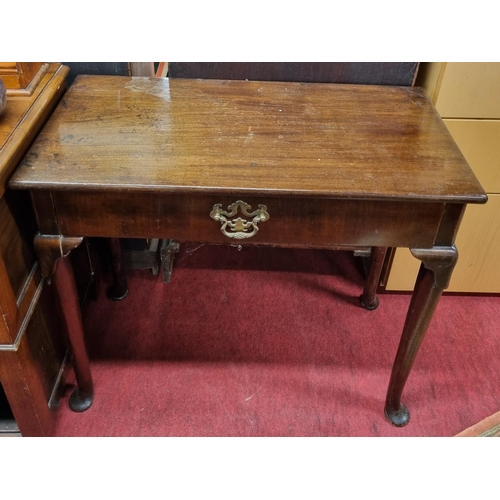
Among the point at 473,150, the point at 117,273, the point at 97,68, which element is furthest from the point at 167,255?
the point at 473,150

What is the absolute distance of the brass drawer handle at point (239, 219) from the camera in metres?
1.00

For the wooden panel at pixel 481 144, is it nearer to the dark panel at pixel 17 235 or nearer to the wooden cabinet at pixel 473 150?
the wooden cabinet at pixel 473 150

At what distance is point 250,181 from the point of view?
970mm

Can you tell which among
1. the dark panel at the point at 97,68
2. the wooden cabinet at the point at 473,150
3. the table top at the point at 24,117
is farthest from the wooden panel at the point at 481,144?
the table top at the point at 24,117

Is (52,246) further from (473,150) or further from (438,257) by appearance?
(473,150)

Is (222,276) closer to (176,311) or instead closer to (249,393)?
Answer: (176,311)

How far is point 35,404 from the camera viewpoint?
116 centimetres

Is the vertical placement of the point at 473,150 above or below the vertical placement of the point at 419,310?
above

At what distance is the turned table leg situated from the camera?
1050mm

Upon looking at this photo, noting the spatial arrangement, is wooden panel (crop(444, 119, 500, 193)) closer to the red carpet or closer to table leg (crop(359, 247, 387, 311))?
table leg (crop(359, 247, 387, 311))

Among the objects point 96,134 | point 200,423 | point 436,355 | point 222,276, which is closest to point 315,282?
point 222,276

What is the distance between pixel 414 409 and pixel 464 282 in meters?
0.48

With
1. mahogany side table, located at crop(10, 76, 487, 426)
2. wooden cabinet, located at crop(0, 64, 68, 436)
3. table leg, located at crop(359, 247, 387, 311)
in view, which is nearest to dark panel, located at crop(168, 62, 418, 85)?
mahogany side table, located at crop(10, 76, 487, 426)

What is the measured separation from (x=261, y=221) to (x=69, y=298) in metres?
0.46
